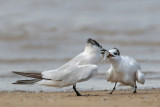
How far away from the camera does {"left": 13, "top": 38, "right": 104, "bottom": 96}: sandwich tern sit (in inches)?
279

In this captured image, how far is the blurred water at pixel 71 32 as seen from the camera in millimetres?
10484

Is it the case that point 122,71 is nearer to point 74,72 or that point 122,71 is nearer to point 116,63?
point 116,63

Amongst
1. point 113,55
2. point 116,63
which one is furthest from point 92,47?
point 116,63

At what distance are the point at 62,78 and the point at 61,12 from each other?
10437 mm

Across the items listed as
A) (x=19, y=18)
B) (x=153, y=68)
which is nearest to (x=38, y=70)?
(x=153, y=68)

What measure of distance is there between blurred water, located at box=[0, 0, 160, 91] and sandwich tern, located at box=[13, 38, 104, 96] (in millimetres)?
949

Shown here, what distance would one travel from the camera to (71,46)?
13.0 metres

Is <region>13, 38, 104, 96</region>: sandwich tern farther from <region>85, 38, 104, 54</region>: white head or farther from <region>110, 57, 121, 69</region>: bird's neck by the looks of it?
<region>110, 57, 121, 69</region>: bird's neck

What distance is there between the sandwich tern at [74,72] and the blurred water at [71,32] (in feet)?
3.11

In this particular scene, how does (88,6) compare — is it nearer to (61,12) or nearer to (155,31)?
(61,12)

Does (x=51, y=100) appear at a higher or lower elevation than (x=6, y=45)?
lower

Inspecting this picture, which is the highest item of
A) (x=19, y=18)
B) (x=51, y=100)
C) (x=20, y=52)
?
(x=19, y=18)

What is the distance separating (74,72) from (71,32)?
7.90 m

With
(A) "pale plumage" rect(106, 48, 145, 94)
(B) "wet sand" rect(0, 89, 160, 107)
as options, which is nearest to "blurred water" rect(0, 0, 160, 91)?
(A) "pale plumage" rect(106, 48, 145, 94)
